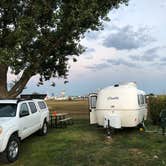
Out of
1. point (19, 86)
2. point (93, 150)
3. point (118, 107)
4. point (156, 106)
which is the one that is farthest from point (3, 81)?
point (93, 150)

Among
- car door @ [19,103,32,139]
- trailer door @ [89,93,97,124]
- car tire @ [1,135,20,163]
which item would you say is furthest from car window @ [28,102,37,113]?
trailer door @ [89,93,97,124]

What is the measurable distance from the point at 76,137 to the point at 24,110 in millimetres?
3376

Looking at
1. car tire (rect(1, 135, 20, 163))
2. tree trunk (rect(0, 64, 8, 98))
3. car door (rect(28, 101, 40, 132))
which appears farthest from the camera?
tree trunk (rect(0, 64, 8, 98))

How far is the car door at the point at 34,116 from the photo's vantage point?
15.6m

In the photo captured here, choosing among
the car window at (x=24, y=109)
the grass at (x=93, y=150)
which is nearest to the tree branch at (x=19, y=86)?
the grass at (x=93, y=150)

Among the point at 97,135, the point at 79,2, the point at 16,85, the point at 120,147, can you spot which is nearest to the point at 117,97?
the point at 97,135

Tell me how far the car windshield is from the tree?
16.3 ft

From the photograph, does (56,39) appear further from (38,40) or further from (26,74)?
(26,74)

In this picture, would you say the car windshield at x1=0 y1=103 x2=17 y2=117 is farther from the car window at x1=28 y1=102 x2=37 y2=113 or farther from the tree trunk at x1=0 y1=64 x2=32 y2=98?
the tree trunk at x1=0 y1=64 x2=32 y2=98

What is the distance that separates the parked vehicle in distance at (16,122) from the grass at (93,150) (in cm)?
45

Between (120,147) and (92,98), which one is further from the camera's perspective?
(92,98)

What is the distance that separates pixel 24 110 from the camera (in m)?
14.5

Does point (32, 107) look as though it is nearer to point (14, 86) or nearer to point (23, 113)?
point (23, 113)

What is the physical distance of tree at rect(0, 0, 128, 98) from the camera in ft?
64.5
